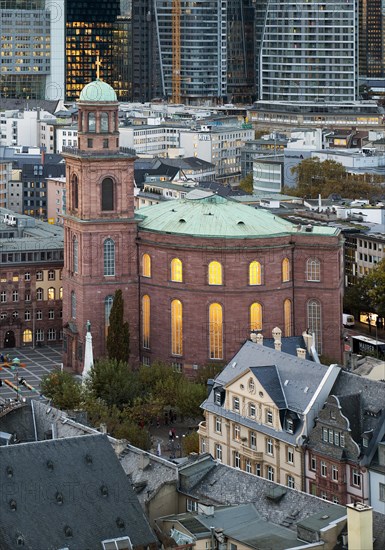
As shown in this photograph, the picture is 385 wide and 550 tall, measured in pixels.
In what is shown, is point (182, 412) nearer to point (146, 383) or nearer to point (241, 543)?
point (146, 383)

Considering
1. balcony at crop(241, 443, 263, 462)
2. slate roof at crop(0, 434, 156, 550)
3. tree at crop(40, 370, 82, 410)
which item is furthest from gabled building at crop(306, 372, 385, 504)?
tree at crop(40, 370, 82, 410)

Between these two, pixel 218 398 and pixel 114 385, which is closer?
pixel 218 398

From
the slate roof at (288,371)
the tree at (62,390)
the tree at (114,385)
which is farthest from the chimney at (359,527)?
the tree at (114,385)

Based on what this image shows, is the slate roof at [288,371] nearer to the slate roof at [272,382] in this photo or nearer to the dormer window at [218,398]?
the slate roof at [272,382]

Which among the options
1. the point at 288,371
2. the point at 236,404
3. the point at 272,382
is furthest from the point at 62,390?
the point at 272,382

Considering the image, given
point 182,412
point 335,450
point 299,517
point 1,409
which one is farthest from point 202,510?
point 182,412

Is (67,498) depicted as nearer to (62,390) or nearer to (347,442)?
(347,442)

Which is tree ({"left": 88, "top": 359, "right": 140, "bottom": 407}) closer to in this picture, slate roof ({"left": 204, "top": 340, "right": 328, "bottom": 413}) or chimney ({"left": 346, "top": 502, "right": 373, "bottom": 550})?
slate roof ({"left": 204, "top": 340, "right": 328, "bottom": 413})
